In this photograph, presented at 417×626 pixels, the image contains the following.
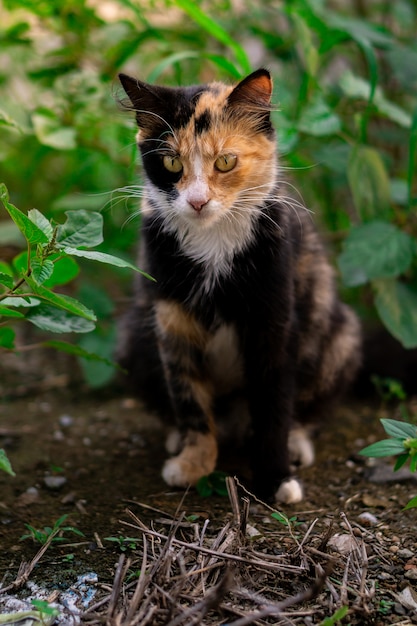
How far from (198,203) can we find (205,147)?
0.59 ft

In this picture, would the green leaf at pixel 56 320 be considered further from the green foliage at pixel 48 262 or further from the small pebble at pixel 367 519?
the small pebble at pixel 367 519

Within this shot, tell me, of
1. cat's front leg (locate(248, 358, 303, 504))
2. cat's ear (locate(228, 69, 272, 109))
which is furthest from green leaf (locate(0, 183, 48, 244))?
cat's front leg (locate(248, 358, 303, 504))

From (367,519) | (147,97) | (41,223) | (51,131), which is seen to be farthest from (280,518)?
(51,131)

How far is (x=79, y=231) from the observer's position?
71.3 inches

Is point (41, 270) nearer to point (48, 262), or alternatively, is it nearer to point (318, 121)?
point (48, 262)

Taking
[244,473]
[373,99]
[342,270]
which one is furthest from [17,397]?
[373,99]

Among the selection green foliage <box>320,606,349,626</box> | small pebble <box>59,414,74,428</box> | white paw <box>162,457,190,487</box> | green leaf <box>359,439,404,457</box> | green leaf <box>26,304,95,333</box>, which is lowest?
small pebble <box>59,414,74,428</box>

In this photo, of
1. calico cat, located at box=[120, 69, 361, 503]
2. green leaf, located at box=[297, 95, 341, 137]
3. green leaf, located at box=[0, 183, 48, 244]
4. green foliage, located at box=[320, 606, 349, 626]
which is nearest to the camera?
green foliage, located at box=[320, 606, 349, 626]

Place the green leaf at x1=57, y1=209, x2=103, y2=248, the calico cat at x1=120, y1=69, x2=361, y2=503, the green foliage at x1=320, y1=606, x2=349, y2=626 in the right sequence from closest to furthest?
the green foliage at x1=320, y1=606, x2=349, y2=626, the green leaf at x1=57, y1=209, x2=103, y2=248, the calico cat at x1=120, y1=69, x2=361, y2=503

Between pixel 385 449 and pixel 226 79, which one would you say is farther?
pixel 226 79

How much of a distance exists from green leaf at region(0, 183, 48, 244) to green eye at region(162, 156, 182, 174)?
513 millimetres

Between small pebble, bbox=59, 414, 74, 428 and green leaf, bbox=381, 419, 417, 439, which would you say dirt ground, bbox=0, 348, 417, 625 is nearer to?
small pebble, bbox=59, 414, 74, 428

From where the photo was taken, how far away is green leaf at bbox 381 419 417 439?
176cm

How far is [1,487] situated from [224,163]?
1.18 meters
